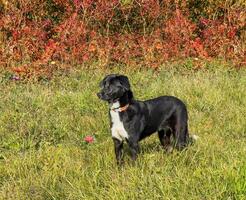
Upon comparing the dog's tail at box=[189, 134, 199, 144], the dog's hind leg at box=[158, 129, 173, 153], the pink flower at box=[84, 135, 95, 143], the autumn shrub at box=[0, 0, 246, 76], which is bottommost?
the dog's tail at box=[189, 134, 199, 144]

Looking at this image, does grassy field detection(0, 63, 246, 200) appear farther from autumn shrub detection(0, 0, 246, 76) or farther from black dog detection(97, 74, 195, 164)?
autumn shrub detection(0, 0, 246, 76)

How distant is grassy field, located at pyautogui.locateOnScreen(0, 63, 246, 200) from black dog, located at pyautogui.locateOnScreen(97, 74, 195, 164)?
7.1 inches

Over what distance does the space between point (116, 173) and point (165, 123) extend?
1.25 meters

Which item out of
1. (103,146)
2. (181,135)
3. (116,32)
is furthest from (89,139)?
(116,32)

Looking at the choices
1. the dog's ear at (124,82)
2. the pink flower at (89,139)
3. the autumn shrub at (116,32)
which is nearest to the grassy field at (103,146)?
the pink flower at (89,139)

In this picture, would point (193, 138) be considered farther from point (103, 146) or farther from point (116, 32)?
point (116, 32)

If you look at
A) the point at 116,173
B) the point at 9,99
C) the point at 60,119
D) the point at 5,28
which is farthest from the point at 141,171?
the point at 5,28

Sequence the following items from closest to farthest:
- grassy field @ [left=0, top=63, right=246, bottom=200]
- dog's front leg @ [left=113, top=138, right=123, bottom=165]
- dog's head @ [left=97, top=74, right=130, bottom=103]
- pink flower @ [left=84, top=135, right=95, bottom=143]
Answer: grassy field @ [left=0, top=63, right=246, bottom=200], dog's head @ [left=97, top=74, right=130, bottom=103], dog's front leg @ [left=113, top=138, right=123, bottom=165], pink flower @ [left=84, top=135, right=95, bottom=143]

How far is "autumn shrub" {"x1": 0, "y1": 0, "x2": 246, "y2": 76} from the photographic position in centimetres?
935

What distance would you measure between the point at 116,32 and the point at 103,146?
5.51m

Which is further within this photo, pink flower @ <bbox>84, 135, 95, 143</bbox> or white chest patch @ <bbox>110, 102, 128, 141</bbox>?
pink flower @ <bbox>84, 135, 95, 143</bbox>

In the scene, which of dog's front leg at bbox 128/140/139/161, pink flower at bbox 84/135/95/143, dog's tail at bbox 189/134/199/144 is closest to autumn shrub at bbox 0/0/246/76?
pink flower at bbox 84/135/95/143

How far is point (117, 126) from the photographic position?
15.6 feet

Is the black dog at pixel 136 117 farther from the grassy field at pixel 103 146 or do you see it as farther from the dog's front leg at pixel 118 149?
the grassy field at pixel 103 146
